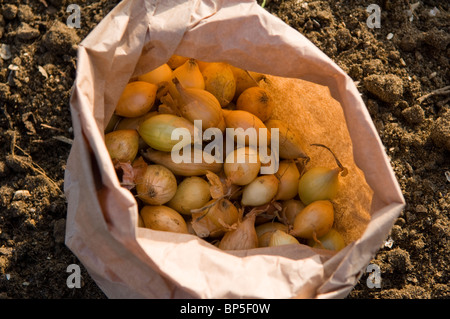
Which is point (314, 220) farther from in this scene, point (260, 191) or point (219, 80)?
point (219, 80)

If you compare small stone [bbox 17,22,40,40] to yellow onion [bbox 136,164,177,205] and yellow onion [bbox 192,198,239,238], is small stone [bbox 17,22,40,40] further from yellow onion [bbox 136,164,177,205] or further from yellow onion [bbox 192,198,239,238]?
yellow onion [bbox 192,198,239,238]

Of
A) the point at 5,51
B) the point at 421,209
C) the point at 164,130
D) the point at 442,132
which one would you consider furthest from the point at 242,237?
the point at 5,51

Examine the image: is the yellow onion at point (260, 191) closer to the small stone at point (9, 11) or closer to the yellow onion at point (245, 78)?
the yellow onion at point (245, 78)

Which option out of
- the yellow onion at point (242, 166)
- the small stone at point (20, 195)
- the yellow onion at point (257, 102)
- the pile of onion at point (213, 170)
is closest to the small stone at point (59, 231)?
the small stone at point (20, 195)

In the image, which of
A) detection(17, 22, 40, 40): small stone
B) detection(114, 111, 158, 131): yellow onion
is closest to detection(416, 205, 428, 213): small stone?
detection(114, 111, 158, 131): yellow onion
